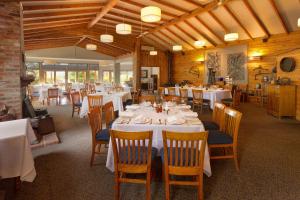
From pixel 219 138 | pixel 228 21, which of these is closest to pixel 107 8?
pixel 228 21

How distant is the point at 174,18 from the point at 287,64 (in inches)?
195

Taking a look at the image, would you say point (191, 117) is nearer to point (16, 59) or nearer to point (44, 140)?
point (44, 140)

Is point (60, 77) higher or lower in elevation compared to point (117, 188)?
higher

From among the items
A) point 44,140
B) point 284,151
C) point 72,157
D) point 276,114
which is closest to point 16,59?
point 44,140

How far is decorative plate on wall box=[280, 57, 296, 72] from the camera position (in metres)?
7.51

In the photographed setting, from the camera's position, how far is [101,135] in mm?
3256

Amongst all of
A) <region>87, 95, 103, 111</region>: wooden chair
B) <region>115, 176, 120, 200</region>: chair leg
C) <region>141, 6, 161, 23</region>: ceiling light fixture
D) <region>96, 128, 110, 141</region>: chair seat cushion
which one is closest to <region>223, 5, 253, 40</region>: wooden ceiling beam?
<region>141, 6, 161, 23</region>: ceiling light fixture

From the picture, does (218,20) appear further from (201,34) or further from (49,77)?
(49,77)

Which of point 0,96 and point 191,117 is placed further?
point 0,96

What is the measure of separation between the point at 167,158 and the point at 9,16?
4322 millimetres

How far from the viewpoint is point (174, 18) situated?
962 cm

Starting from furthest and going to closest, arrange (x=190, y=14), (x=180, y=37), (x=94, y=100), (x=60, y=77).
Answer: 1. (x=60, y=77)
2. (x=180, y=37)
3. (x=190, y=14)
4. (x=94, y=100)

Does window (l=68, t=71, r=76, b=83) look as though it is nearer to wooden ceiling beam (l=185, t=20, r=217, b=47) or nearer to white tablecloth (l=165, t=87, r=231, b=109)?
wooden ceiling beam (l=185, t=20, r=217, b=47)

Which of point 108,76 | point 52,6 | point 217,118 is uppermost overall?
point 52,6
